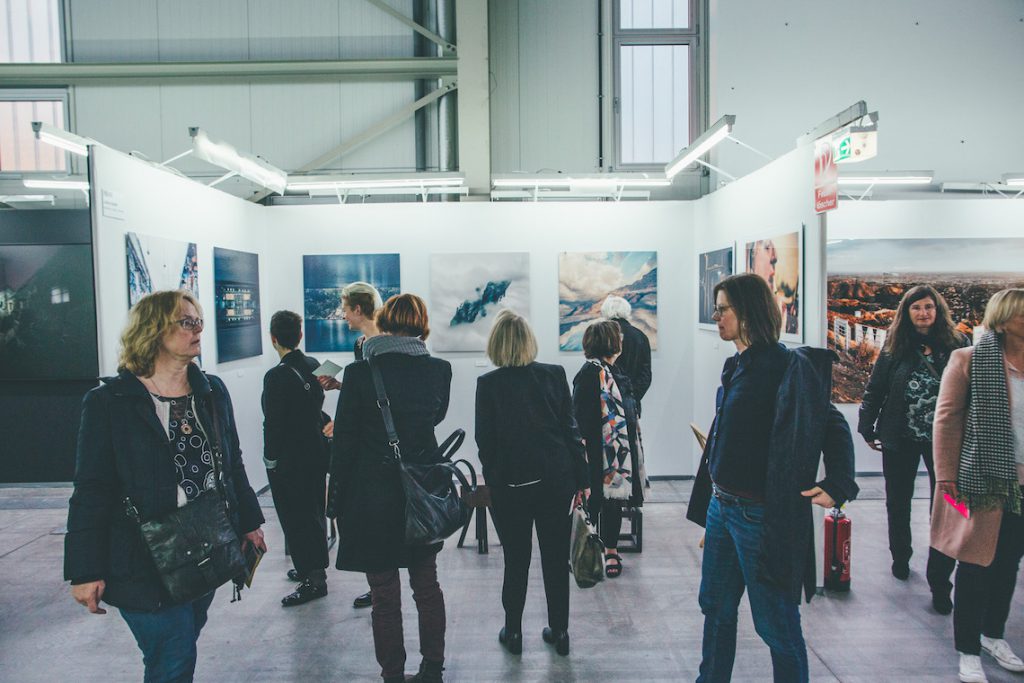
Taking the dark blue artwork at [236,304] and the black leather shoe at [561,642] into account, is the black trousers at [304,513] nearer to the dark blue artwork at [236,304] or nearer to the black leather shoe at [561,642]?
the black leather shoe at [561,642]

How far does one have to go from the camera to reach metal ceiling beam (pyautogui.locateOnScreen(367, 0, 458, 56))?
7.11 metres

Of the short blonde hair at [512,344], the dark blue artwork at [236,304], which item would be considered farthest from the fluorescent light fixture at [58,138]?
the short blonde hair at [512,344]

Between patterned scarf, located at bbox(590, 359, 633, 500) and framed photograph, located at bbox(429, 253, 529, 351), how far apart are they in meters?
2.83

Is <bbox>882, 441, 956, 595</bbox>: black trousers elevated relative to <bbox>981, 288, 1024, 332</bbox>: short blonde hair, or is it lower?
lower

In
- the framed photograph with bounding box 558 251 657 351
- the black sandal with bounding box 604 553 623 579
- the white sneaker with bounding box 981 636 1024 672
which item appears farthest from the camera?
the framed photograph with bounding box 558 251 657 351

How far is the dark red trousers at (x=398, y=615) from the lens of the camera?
2.77m

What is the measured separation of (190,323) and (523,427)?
1.54 meters

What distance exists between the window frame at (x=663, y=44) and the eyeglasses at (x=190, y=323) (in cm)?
618

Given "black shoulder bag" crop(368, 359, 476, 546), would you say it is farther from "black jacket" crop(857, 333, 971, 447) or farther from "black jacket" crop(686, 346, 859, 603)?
"black jacket" crop(857, 333, 971, 447)

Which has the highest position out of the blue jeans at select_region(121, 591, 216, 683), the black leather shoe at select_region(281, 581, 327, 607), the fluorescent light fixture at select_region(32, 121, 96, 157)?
the fluorescent light fixture at select_region(32, 121, 96, 157)

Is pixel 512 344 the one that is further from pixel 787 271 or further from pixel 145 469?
pixel 787 271

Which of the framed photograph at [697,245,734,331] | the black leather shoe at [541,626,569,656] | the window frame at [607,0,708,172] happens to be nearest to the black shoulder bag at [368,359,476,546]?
the black leather shoe at [541,626,569,656]

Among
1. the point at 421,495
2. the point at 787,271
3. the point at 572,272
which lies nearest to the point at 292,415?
the point at 421,495

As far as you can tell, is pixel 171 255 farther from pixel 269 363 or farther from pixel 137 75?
pixel 137 75
